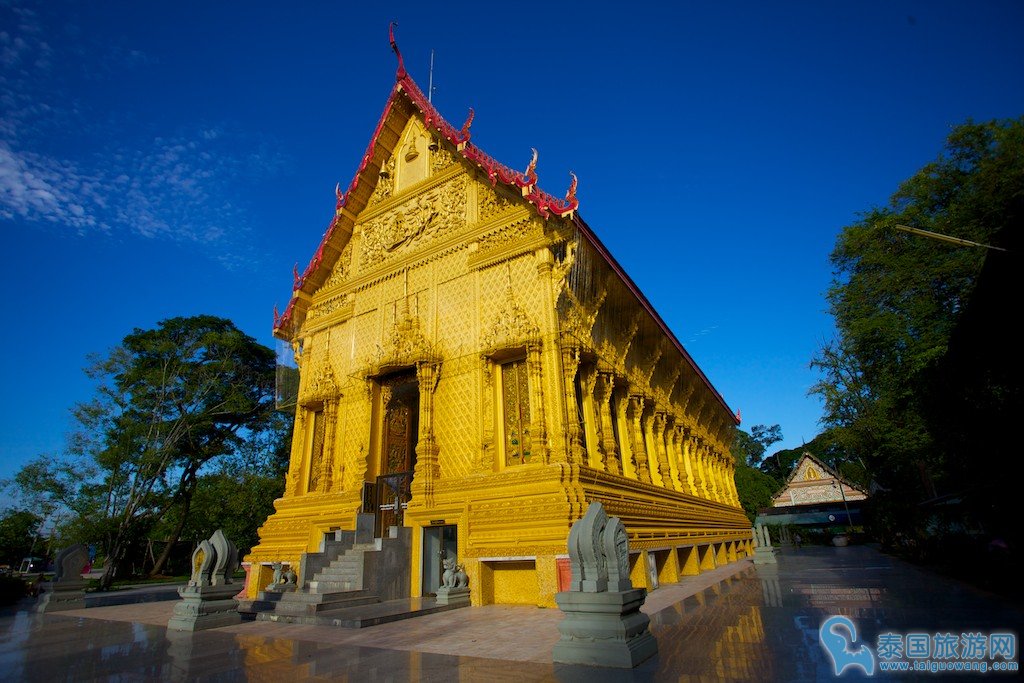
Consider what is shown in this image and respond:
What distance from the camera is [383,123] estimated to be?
13.4m

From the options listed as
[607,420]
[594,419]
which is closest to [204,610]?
[594,419]

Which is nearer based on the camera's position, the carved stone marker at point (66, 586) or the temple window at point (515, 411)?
the temple window at point (515, 411)

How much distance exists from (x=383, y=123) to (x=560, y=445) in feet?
32.5

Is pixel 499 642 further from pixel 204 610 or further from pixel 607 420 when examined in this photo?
pixel 607 420

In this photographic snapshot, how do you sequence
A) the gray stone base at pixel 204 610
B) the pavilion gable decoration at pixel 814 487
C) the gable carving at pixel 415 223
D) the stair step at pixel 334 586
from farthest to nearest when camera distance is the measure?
1. the pavilion gable decoration at pixel 814 487
2. the gable carving at pixel 415 223
3. the stair step at pixel 334 586
4. the gray stone base at pixel 204 610

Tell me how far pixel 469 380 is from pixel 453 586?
3.66 meters

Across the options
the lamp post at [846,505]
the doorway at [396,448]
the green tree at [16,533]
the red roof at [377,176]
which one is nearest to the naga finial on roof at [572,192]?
the red roof at [377,176]

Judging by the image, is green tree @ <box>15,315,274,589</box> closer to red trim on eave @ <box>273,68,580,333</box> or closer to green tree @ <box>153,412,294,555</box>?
green tree @ <box>153,412,294,555</box>

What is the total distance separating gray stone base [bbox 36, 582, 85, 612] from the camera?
1006cm

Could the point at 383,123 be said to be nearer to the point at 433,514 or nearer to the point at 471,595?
the point at 433,514

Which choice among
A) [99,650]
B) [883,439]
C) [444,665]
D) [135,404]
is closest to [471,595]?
[444,665]

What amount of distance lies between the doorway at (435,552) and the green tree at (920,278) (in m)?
11.9

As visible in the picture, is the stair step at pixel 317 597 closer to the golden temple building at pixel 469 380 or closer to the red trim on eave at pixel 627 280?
the golden temple building at pixel 469 380

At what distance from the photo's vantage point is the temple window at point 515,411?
907cm
